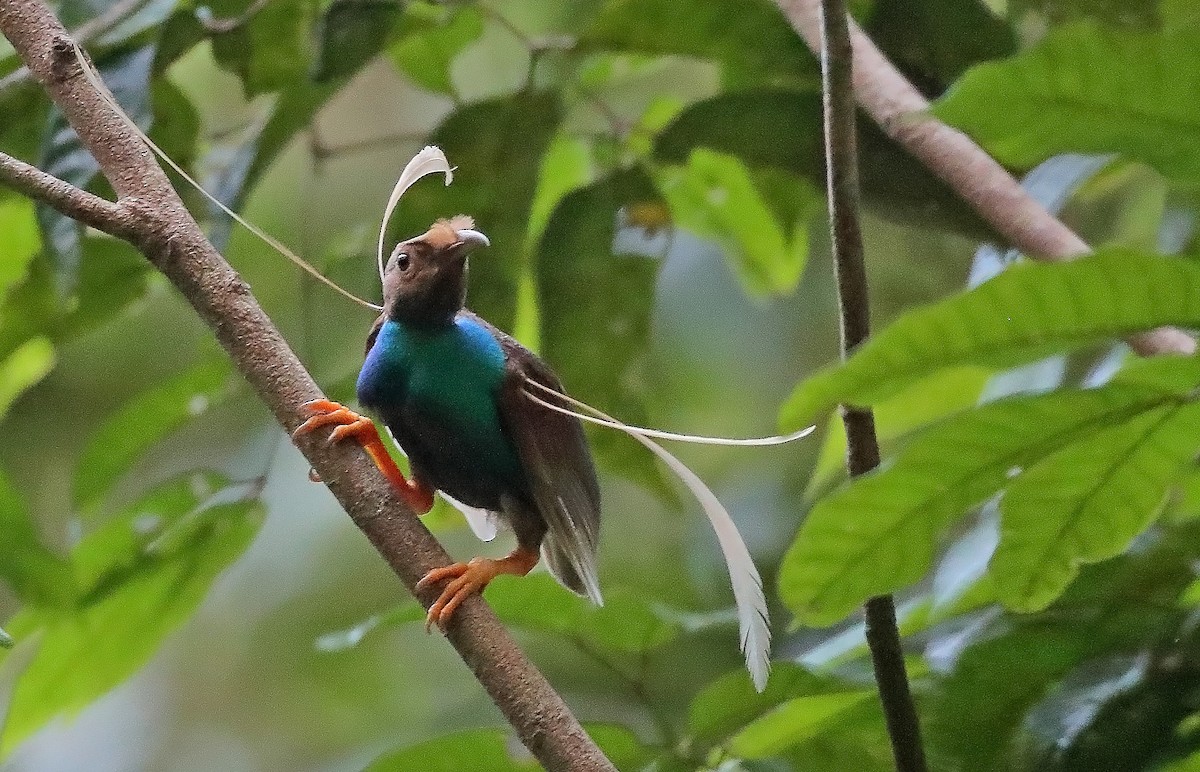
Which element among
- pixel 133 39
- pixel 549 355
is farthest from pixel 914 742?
pixel 133 39

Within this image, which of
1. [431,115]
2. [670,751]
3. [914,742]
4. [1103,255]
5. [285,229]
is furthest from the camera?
[431,115]

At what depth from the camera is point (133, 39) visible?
1375 mm

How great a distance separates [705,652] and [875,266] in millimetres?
845

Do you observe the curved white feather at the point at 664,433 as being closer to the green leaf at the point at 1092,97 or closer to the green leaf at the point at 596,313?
the green leaf at the point at 1092,97

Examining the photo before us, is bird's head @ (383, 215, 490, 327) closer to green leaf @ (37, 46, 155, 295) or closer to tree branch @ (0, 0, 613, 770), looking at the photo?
tree branch @ (0, 0, 613, 770)

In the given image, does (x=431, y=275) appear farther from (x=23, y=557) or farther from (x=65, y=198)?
(x=23, y=557)

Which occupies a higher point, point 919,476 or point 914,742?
point 919,476

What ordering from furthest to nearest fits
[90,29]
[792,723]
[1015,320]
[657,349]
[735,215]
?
[657,349]
[735,215]
[90,29]
[792,723]
[1015,320]

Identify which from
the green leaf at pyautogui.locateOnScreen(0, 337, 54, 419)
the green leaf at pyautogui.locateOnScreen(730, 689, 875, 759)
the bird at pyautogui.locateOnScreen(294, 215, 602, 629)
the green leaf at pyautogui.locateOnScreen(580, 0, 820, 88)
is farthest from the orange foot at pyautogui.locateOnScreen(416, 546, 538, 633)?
the green leaf at pyautogui.locateOnScreen(0, 337, 54, 419)

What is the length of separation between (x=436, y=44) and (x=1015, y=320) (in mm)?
1214

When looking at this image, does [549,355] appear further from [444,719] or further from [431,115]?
[444,719]

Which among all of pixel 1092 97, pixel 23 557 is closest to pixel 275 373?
pixel 1092 97

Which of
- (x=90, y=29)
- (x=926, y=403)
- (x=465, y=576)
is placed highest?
(x=90, y=29)

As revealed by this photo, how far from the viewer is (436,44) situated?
1.65 metres
